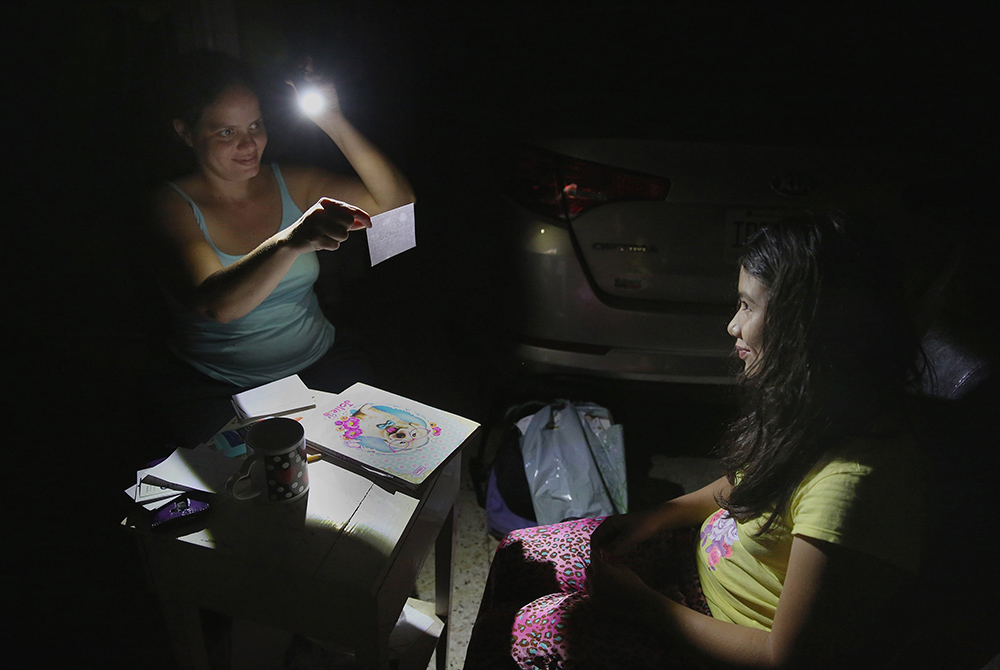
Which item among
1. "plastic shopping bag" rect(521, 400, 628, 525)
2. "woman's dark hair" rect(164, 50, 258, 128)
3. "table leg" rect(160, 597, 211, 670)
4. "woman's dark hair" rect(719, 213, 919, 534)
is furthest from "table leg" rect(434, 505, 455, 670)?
"woman's dark hair" rect(164, 50, 258, 128)

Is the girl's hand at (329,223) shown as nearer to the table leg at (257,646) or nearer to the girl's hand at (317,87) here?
the girl's hand at (317,87)

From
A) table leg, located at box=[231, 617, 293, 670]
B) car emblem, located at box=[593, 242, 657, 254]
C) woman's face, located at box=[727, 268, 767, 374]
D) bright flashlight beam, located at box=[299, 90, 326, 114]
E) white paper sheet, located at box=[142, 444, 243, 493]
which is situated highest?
bright flashlight beam, located at box=[299, 90, 326, 114]

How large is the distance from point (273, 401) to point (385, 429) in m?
0.35

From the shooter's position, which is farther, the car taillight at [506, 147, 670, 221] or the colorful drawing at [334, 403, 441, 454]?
the car taillight at [506, 147, 670, 221]

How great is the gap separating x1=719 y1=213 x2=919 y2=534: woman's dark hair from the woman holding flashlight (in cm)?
90

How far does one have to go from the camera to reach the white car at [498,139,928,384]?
2.19 meters

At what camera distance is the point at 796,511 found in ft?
3.73

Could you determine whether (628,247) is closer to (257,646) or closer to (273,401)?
(273,401)

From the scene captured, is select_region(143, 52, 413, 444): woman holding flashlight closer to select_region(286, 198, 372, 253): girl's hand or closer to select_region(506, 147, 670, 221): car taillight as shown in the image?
select_region(286, 198, 372, 253): girl's hand

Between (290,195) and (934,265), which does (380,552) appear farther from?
(934,265)

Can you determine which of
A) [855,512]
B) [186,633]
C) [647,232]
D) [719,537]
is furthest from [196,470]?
[647,232]

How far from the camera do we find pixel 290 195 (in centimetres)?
197

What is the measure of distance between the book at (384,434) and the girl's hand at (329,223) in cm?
45

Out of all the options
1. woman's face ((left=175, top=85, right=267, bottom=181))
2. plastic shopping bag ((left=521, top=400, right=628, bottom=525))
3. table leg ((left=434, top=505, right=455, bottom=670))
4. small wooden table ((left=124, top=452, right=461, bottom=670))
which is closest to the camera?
small wooden table ((left=124, top=452, right=461, bottom=670))
